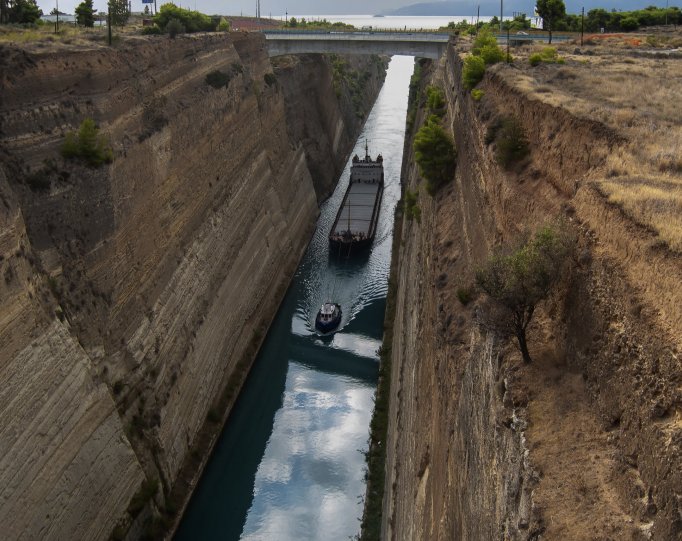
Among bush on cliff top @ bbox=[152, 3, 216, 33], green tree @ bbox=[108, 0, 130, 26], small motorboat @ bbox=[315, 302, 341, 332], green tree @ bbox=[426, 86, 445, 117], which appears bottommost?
small motorboat @ bbox=[315, 302, 341, 332]

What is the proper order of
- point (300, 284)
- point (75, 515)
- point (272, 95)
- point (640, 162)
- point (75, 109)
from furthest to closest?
point (272, 95)
point (300, 284)
point (75, 109)
point (75, 515)
point (640, 162)

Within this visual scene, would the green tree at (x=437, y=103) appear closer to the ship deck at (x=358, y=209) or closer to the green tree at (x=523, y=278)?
the ship deck at (x=358, y=209)

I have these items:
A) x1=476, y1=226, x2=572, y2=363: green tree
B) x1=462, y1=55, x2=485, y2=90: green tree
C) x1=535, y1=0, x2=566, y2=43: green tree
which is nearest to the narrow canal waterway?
x1=462, y1=55, x2=485, y2=90: green tree

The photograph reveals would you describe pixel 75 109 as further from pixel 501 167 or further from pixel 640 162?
pixel 640 162

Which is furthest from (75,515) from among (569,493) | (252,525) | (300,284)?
(300,284)

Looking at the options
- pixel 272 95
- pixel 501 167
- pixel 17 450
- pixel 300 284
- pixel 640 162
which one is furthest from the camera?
pixel 272 95

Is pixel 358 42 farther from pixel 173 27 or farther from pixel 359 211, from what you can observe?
pixel 173 27

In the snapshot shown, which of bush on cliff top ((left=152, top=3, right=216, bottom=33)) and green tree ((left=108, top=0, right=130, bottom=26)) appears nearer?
bush on cliff top ((left=152, top=3, right=216, bottom=33))

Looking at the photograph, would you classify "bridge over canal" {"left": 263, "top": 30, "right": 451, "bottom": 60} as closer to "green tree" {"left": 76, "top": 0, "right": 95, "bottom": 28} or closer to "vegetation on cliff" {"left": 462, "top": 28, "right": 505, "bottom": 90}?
"green tree" {"left": 76, "top": 0, "right": 95, "bottom": 28}
